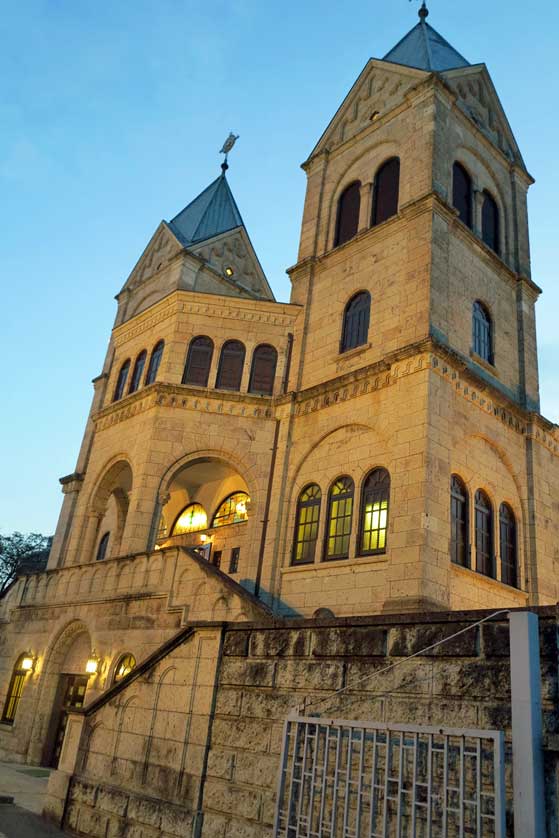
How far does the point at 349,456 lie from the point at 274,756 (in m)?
11.4

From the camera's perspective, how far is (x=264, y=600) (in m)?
18.8

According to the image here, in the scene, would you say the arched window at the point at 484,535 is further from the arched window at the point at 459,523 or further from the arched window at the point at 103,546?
the arched window at the point at 103,546

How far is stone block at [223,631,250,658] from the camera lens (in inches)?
361

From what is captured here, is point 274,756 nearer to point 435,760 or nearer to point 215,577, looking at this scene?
point 435,760

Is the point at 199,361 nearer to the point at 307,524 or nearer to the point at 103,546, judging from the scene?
the point at 307,524

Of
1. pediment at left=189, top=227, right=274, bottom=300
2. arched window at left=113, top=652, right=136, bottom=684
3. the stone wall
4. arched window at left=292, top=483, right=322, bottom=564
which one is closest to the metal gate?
the stone wall

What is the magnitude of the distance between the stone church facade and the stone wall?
477 cm

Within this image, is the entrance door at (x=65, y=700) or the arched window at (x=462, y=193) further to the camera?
the arched window at (x=462, y=193)

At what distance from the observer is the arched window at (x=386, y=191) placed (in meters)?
22.6

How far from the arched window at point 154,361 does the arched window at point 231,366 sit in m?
2.28

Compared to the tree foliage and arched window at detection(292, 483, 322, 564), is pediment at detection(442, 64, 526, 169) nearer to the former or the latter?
arched window at detection(292, 483, 322, 564)

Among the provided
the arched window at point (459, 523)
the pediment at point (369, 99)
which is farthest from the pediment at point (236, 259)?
the arched window at point (459, 523)

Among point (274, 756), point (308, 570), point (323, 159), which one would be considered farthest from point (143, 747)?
→ point (323, 159)

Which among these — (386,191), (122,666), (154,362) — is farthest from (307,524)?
(386,191)
